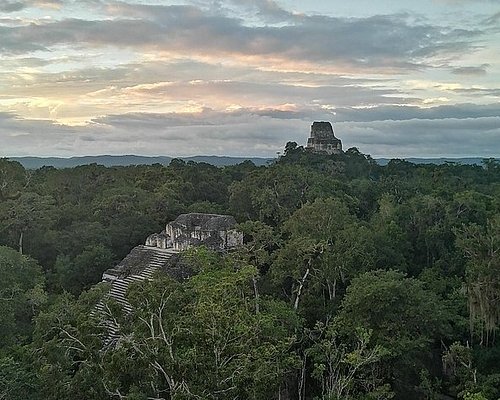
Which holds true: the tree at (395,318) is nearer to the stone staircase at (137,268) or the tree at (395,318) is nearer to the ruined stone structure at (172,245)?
the ruined stone structure at (172,245)

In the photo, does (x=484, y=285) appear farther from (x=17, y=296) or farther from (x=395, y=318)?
(x=17, y=296)

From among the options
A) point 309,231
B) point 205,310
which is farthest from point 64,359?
point 309,231

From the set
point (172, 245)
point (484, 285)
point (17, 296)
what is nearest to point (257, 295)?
point (484, 285)

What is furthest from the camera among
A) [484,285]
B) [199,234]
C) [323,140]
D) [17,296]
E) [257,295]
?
[323,140]

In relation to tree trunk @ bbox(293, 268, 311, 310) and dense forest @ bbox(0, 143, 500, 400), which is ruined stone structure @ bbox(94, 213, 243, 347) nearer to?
dense forest @ bbox(0, 143, 500, 400)

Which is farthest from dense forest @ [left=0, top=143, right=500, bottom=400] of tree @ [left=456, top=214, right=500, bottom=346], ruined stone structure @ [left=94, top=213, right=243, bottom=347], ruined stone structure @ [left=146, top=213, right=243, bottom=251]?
ruined stone structure @ [left=94, top=213, right=243, bottom=347]

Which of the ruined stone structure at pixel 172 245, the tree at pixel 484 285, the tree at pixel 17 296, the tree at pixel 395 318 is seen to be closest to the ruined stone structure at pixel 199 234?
the ruined stone structure at pixel 172 245

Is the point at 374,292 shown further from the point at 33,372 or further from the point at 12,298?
the point at 12,298
